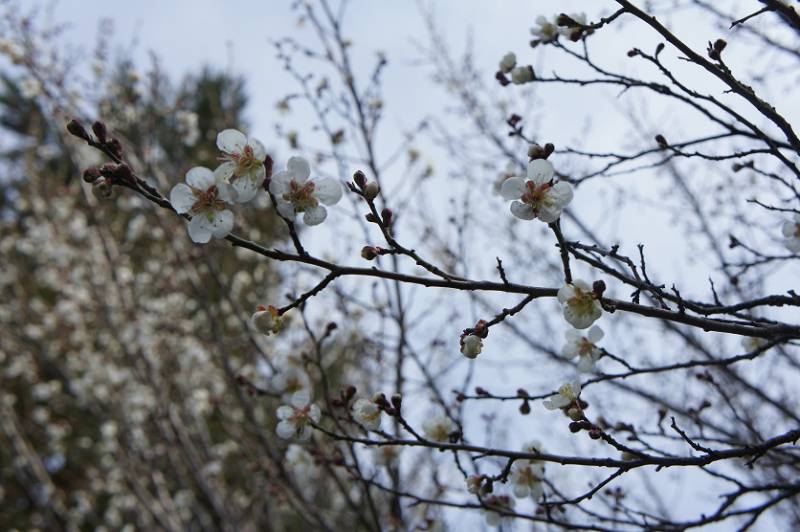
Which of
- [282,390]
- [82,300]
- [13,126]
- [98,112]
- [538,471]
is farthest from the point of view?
[13,126]

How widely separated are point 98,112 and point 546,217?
14.0ft

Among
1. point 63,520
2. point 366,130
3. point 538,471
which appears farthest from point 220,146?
point 63,520

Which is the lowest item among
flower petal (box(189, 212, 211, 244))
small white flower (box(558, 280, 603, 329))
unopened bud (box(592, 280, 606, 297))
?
flower petal (box(189, 212, 211, 244))

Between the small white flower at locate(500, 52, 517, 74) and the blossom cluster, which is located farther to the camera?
the small white flower at locate(500, 52, 517, 74)

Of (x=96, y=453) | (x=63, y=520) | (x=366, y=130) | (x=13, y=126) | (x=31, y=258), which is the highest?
(x=13, y=126)

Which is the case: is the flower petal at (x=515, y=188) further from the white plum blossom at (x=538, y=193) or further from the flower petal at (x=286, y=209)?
the flower petal at (x=286, y=209)

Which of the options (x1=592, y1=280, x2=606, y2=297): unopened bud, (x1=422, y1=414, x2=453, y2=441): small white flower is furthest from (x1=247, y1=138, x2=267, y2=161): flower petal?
(x1=422, y1=414, x2=453, y2=441): small white flower

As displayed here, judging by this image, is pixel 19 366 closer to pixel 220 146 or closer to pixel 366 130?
pixel 366 130

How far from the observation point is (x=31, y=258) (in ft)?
35.2

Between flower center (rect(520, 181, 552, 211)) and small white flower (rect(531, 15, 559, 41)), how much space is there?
1.04 metres

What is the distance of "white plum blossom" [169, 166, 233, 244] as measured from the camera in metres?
1.37

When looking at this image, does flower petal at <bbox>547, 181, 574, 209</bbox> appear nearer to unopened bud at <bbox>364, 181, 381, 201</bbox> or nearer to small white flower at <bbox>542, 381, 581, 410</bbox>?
unopened bud at <bbox>364, 181, 381, 201</bbox>

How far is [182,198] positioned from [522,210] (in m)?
0.78

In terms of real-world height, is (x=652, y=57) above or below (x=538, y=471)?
above
